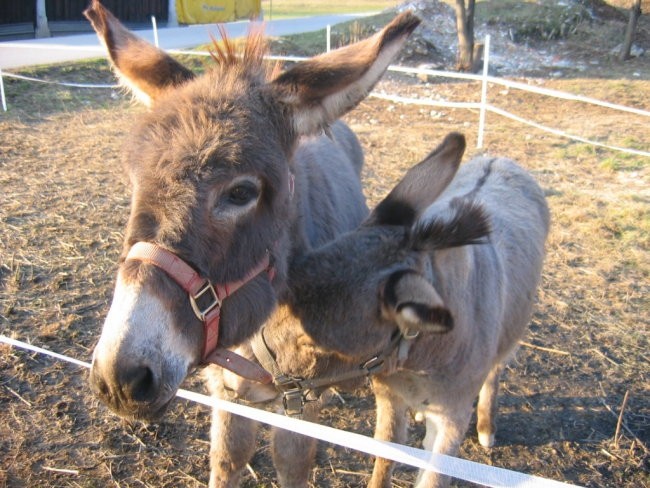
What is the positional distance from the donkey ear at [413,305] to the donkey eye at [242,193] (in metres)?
0.65

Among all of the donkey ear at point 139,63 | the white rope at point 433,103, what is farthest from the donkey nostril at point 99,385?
the white rope at point 433,103

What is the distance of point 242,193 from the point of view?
1.86 meters

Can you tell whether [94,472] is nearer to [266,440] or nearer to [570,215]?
[266,440]

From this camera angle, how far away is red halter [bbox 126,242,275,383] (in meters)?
1.68

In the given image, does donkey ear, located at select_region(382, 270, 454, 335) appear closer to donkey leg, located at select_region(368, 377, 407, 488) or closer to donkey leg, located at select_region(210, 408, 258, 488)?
donkey leg, located at select_region(368, 377, 407, 488)

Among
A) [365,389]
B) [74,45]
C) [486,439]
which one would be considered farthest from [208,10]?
[486,439]

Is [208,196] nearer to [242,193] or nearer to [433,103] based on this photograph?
[242,193]

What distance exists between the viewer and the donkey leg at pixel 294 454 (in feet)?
9.20

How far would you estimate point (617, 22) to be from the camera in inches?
775

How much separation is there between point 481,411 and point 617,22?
2095 cm

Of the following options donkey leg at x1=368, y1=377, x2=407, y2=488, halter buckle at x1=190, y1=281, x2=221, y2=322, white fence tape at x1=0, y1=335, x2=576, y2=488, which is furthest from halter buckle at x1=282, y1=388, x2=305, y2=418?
halter buckle at x1=190, y1=281, x2=221, y2=322

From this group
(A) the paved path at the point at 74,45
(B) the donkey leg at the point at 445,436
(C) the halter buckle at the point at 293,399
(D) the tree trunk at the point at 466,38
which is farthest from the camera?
(D) the tree trunk at the point at 466,38

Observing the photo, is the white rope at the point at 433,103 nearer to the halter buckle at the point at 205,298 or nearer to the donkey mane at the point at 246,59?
the donkey mane at the point at 246,59

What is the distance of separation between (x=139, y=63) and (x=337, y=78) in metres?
0.89
